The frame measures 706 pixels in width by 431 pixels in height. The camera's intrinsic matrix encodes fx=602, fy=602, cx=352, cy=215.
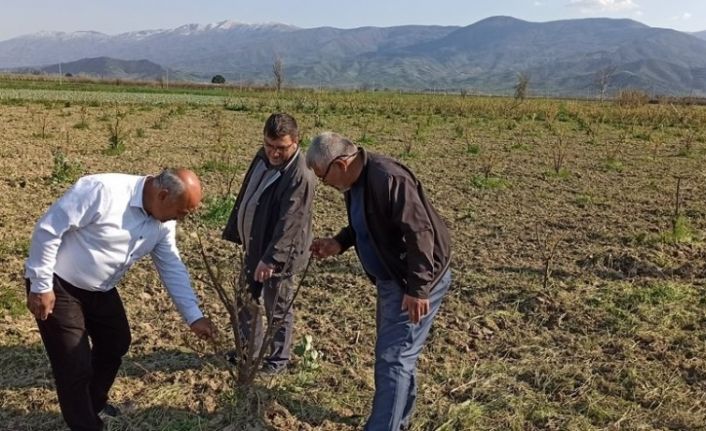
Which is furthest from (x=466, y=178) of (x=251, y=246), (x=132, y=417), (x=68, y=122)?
(x=68, y=122)

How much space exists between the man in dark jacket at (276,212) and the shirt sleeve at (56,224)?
931 millimetres

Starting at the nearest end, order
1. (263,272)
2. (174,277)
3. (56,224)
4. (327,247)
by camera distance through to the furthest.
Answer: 1. (56,224)
2. (174,277)
3. (327,247)
4. (263,272)

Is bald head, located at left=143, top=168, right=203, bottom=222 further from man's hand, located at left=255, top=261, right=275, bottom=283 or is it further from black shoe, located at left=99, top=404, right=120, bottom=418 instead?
black shoe, located at left=99, top=404, right=120, bottom=418

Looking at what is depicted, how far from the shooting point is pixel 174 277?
2.76 m

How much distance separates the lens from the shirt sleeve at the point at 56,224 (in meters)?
2.29

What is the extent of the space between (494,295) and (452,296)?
0.33m

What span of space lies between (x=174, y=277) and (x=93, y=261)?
389 millimetres

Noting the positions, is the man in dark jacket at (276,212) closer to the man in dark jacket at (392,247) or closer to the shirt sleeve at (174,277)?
the shirt sleeve at (174,277)

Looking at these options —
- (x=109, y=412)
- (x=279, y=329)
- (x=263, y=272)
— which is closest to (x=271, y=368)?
(x=279, y=329)

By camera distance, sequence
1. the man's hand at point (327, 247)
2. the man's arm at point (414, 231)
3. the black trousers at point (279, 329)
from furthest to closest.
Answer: the black trousers at point (279, 329) < the man's hand at point (327, 247) < the man's arm at point (414, 231)

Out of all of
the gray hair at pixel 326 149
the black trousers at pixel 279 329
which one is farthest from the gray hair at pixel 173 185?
the black trousers at pixel 279 329

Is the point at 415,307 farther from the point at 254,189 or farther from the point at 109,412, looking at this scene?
the point at 109,412

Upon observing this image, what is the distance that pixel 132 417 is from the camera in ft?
10.1

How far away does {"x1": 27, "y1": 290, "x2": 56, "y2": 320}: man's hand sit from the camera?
2346mm
